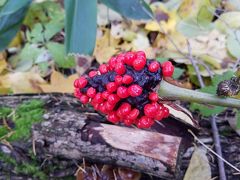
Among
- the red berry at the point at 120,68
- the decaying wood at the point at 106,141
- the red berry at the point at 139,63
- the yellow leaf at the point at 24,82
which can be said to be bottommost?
the decaying wood at the point at 106,141

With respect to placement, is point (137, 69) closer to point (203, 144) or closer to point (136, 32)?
point (203, 144)

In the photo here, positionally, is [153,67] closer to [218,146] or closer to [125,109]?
[125,109]

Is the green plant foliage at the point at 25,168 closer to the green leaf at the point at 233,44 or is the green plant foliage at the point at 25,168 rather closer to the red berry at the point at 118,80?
the red berry at the point at 118,80

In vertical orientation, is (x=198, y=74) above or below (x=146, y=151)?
above

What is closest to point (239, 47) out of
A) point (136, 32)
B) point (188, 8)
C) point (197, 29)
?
point (197, 29)

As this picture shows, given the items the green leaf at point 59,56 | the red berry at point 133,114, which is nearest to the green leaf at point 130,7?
the green leaf at point 59,56

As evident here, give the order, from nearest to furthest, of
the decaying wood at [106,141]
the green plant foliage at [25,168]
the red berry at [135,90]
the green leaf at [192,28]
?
1. the red berry at [135,90]
2. the decaying wood at [106,141]
3. the green plant foliage at [25,168]
4. the green leaf at [192,28]
